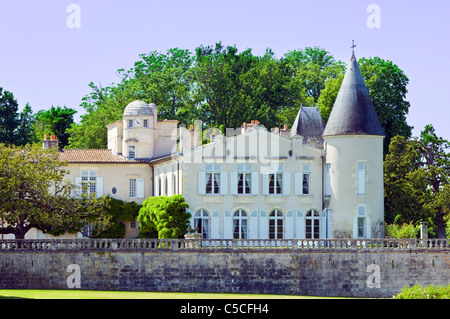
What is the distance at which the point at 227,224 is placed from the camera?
184 feet

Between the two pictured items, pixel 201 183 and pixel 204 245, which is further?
pixel 201 183

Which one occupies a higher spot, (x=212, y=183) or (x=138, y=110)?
(x=138, y=110)

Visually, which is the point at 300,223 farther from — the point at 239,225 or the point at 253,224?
the point at 239,225

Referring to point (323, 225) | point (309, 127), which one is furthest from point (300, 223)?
point (309, 127)

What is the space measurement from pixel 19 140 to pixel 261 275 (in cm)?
3255

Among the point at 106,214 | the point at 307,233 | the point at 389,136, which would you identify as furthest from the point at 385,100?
the point at 106,214

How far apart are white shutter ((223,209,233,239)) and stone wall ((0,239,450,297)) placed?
16.8 ft

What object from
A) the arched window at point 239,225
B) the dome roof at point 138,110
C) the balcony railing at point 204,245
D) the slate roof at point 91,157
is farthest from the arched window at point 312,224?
the dome roof at point 138,110

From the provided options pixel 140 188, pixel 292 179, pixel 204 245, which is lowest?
pixel 204 245

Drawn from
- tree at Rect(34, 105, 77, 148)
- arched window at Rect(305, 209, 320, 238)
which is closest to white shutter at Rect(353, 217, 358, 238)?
arched window at Rect(305, 209, 320, 238)

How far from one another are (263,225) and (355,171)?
18.2 feet

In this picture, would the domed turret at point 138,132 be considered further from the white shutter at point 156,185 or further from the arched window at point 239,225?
the arched window at point 239,225

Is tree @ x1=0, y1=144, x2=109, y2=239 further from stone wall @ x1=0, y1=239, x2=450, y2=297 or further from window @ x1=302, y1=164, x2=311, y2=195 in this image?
window @ x1=302, y1=164, x2=311, y2=195

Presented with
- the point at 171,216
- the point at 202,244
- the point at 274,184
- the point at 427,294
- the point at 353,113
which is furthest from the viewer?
the point at 274,184
